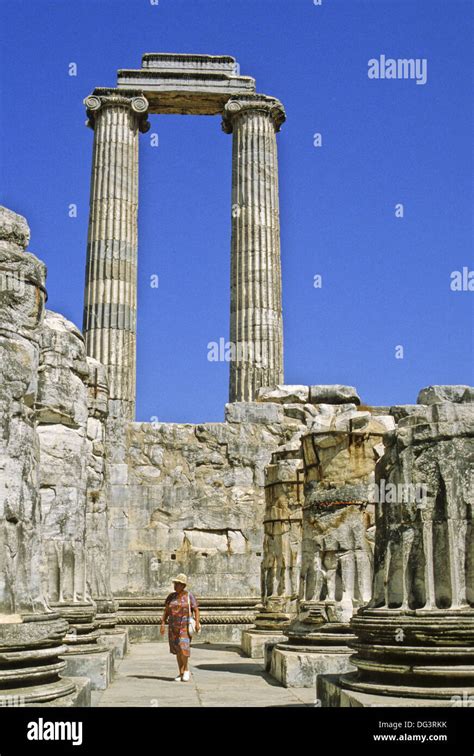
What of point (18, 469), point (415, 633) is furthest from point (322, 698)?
point (18, 469)

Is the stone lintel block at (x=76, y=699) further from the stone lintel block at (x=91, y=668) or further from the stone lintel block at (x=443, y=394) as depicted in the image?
the stone lintel block at (x=443, y=394)

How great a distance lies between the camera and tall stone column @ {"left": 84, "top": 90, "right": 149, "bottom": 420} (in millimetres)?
21109

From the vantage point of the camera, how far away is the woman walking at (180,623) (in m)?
8.88

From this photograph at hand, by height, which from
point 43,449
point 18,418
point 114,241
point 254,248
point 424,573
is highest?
point 114,241

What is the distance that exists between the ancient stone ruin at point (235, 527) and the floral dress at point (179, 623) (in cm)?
62

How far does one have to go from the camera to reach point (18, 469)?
5016mm

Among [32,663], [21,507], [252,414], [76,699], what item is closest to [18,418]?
[21,507]

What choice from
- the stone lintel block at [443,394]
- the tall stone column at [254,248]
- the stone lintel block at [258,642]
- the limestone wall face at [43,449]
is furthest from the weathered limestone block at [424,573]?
the tall stone column at [254,248]

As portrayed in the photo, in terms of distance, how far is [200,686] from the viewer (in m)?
8.41

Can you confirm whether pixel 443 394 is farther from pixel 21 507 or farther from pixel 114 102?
pixel 114 102

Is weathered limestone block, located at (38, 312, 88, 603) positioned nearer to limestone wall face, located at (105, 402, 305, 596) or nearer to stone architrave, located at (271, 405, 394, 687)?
stone architrave, located at (271, 405, 394, 687)

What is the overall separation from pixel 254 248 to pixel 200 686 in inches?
587
